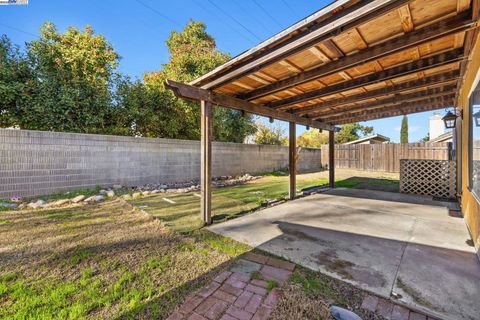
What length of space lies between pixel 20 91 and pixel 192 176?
5.29m

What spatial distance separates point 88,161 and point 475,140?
8.08 m

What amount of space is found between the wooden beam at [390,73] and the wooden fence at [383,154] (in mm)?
10823

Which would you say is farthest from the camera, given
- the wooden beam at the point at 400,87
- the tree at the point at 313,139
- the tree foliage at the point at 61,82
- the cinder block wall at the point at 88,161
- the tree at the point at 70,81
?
the tree at the point at 313,139

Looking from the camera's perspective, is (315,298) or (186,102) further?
(186,102)

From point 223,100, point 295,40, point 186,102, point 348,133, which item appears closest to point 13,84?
point 186,102

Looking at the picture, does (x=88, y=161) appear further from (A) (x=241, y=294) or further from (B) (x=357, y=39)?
(B) (x=357, y=39)

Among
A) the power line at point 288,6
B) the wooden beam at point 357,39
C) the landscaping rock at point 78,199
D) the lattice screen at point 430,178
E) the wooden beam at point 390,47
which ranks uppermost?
the power line at point 288,6

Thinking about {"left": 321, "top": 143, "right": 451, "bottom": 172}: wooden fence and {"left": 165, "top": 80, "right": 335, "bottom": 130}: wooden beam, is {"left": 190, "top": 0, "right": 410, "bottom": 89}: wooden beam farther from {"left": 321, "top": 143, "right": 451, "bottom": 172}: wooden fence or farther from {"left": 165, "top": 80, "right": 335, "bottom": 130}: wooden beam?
→ {"left": 321, "top": 143, "right": 451, "bottom": 172}: wooden fence

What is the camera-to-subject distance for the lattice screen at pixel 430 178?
17.9ft

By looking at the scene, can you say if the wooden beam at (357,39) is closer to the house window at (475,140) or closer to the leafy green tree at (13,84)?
the house window at (475,140)

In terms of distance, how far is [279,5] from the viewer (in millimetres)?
8820

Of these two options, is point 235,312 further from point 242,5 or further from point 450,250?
point 242,5

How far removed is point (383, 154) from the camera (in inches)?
486

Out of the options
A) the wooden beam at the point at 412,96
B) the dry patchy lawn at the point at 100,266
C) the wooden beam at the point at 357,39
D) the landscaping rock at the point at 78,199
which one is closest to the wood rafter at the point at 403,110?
the wooden beam at the point at 412,96
